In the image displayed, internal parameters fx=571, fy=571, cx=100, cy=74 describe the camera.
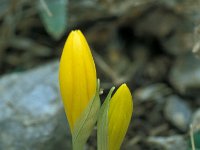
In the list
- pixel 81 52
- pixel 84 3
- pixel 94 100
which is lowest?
pixel 84 3

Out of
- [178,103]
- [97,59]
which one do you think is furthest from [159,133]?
[97,59]

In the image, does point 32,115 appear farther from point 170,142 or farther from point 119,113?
point 119,113

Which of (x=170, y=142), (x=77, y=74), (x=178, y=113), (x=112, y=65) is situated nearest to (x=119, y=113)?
(x=77, y=74)

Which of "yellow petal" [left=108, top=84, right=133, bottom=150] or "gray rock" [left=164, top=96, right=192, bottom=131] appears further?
"gray rock" [left=164, top=96, right=192, bottom=131]

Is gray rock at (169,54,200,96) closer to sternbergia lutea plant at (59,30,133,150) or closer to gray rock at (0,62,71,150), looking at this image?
gray rock at (0,62,71,150)

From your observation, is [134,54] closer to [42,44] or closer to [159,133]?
[42,44]

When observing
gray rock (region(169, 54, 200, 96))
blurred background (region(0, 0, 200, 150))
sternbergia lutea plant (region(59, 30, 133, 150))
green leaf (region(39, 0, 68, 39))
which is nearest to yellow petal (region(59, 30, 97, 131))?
sternbergia lutea plant (region(59, 30, 133, 150))

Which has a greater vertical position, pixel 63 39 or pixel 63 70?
pixel 63 70
